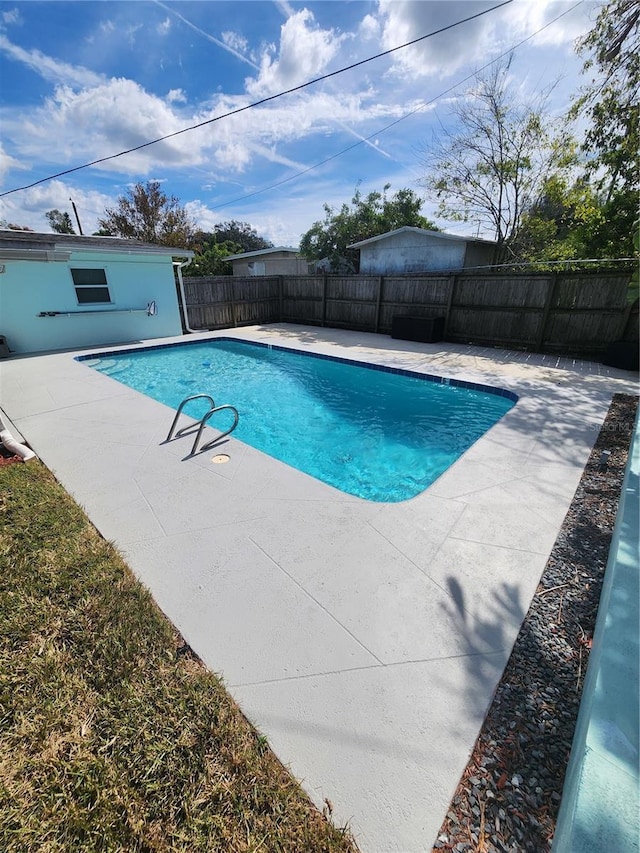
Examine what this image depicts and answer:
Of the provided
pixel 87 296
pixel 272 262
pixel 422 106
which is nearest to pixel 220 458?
pixel 87 296

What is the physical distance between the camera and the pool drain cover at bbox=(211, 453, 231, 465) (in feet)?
13.3

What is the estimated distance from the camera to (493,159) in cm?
1456

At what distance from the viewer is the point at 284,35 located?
7.77 metres

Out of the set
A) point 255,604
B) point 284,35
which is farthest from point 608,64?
point 255,604

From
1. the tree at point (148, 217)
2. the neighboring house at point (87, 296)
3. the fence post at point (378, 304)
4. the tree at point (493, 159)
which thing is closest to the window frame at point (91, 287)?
the neighboring house at point (87, 296)

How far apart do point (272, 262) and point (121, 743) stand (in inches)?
916

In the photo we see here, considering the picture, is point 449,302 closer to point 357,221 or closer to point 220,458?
point 357,221

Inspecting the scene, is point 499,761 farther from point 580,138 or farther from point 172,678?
point 580,138

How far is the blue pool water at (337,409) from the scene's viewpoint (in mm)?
5043

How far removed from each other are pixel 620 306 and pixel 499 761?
33.2 feet

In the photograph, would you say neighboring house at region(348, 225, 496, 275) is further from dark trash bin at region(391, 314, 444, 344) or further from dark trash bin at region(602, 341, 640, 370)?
dark trash bin at region(602, 341, 640, 370)

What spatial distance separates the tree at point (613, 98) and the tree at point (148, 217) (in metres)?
23.4

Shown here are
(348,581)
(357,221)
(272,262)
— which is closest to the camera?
(348,581)

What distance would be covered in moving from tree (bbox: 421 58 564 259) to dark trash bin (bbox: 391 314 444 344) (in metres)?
6.39
